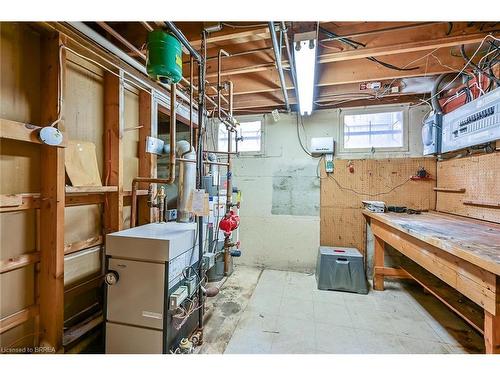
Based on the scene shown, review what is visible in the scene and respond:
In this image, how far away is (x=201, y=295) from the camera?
1749 millimetres

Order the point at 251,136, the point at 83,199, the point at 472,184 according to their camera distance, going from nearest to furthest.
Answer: the point at 83,199, the point at 472,184, the point at 251,136

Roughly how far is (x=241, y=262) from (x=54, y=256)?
2501mm

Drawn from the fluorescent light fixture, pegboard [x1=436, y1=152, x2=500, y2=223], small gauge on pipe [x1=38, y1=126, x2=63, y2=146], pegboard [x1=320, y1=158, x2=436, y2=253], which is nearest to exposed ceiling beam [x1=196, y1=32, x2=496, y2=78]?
the fluorescent light fixture

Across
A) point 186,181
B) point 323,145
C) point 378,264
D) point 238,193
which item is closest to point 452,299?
point 378,264

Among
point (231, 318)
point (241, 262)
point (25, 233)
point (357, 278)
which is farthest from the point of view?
point (241, 262)

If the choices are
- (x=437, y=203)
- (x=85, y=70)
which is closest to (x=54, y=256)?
(x=85, y=70)

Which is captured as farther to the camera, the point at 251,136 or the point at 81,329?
the point at 251,136

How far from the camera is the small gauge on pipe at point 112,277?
4.69ft

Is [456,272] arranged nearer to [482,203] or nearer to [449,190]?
[482,203]

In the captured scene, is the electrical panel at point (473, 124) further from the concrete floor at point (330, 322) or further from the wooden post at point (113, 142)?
the wooden post at point (113, 142)

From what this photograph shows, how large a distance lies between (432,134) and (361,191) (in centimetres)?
101

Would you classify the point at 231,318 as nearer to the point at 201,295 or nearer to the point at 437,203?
the point at 201,295

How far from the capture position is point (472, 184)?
7.45 feet

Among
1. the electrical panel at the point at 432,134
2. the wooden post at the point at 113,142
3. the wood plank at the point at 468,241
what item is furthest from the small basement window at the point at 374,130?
the wooden post at the point at 113,142
